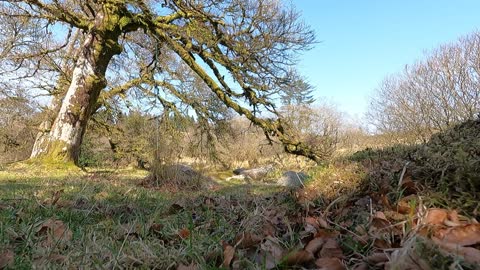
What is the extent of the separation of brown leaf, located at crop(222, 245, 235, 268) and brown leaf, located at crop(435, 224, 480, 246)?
79 cm

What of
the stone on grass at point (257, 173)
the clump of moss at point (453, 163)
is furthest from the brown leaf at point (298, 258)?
the stone on grass at point (257, 173)

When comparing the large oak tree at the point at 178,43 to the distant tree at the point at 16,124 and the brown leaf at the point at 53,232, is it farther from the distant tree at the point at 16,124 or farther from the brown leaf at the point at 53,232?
the brown leaf at the point at 53,232

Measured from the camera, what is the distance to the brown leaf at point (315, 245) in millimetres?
1558

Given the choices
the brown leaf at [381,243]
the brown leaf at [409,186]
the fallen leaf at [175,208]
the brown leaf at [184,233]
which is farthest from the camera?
the fallen leaf at [175,208]

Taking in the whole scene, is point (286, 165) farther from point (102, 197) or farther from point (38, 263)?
point (38, 263)

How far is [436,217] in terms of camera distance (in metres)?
1.53

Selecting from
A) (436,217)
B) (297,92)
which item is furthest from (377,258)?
(297,92)

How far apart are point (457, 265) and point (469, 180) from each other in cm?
76

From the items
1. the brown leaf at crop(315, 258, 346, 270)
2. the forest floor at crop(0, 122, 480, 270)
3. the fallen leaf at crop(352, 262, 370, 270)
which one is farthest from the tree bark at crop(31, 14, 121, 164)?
the fallen leaf at crop(352, 262, 370, 270)

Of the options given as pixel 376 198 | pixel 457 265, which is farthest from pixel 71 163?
pixel 457 265

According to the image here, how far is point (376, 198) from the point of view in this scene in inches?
82.1

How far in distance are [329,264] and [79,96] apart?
10.1m

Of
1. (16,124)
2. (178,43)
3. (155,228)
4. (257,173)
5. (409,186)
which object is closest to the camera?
(409,186)

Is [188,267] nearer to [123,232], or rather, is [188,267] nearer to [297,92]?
[123,232]
